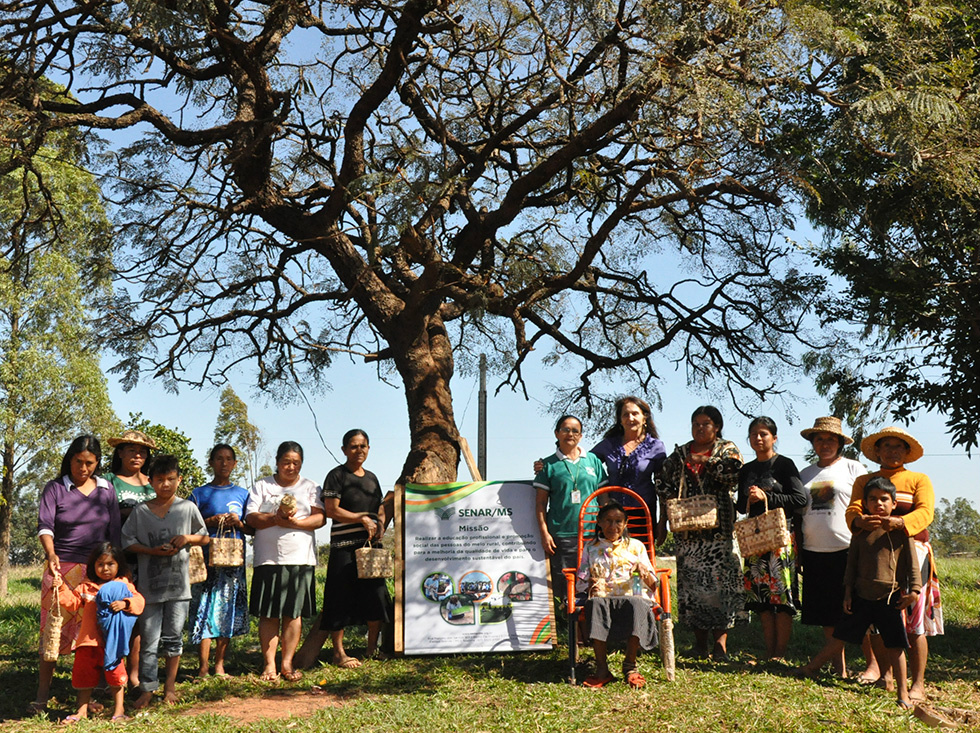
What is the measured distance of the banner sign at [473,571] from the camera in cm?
621

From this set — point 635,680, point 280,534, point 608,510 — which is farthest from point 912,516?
point 280,534

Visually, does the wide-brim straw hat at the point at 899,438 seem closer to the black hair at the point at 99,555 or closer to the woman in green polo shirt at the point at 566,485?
the woman in green polo shirt at the point at 566,485

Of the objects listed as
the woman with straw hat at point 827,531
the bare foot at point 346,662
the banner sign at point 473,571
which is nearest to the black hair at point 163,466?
the banner sign at point 473,571

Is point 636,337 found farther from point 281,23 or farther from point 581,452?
point 281,23

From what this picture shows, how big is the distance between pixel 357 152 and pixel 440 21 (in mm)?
1278

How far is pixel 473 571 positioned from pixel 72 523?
8.71 feet

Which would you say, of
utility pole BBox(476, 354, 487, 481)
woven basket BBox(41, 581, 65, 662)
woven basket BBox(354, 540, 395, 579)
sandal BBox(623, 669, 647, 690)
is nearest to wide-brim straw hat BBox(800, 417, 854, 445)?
sandal BBox(623, 669, 647, 690)

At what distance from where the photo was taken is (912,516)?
5.30m

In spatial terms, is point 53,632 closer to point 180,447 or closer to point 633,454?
point 633,454

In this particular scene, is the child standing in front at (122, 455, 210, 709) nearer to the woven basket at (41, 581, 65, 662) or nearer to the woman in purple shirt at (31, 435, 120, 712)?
the woman in purple shirt at (31, 435, 120, 712)

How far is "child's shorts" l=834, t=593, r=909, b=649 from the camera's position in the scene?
5.21 meters

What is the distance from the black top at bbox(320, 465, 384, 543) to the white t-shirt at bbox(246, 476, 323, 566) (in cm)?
21

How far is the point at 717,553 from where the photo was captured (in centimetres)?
609

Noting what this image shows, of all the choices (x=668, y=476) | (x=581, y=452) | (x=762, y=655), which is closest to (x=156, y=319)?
(x=581, y=452)
